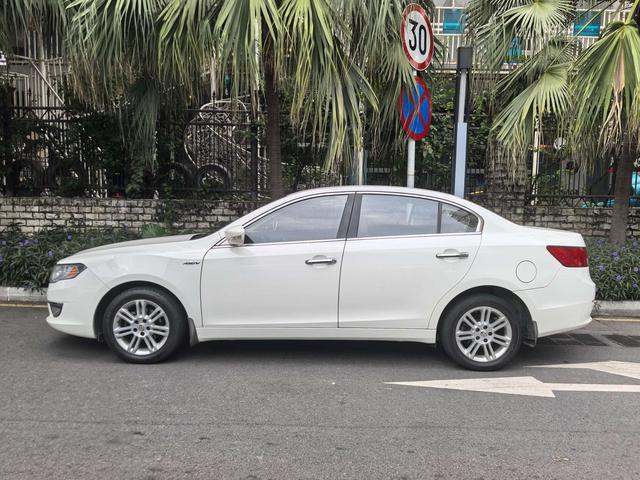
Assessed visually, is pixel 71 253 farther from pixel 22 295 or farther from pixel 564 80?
pixel 564 80

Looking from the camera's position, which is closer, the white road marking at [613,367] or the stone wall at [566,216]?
the white road marking at [613,367]

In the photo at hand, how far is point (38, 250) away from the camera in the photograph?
25.7 feet

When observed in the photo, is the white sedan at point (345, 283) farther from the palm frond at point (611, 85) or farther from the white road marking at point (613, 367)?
the palm frond at point (611, 85)

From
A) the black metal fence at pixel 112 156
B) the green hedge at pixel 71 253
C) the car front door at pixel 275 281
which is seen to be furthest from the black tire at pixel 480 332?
the black metal fence at pixel 112 156

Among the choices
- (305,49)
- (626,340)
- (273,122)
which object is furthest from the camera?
(273,122)

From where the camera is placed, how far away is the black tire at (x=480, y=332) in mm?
4793

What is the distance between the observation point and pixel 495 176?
9.83m

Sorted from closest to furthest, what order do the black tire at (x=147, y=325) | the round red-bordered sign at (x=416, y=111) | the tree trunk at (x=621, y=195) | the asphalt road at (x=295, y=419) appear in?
1. the asphalt road at (x=295, y=419)
2. the black tire at (x=147, y=325)
3. the round red-bordered sign at (x=416, y=111)
4. the tree trunk at (x=621, y=195)

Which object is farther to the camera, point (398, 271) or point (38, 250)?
point (38, 250)

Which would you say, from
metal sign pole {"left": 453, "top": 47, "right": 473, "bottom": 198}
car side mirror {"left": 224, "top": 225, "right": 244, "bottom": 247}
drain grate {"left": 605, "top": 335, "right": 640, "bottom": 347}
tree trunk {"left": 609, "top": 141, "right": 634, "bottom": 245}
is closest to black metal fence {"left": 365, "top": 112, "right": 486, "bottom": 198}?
tree trunk {"left": 609, "top": 141, "right": 634, "bottom": 245}

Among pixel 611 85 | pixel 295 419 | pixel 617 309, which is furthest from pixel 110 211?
pixel 617 309

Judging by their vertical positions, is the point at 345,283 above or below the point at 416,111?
below

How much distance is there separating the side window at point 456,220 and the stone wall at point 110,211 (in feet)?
18.9

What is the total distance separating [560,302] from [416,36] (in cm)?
358
